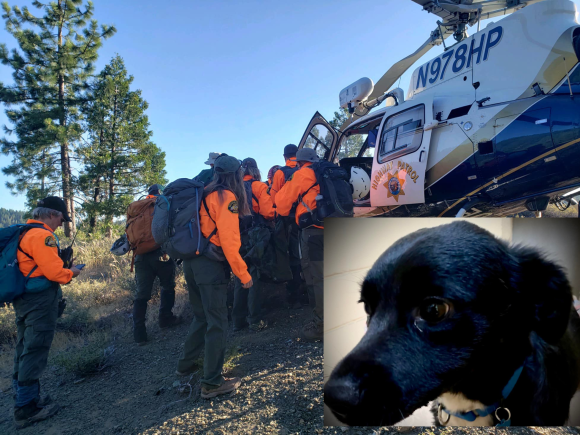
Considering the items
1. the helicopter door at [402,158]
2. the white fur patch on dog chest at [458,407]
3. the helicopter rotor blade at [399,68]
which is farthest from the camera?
the helicopter rotor blade at [399,68]

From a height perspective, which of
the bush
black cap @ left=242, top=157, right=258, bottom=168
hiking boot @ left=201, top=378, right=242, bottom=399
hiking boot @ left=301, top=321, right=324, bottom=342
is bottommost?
the bush

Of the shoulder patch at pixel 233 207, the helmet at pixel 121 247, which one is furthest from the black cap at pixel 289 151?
the helmet at pixel 121 247

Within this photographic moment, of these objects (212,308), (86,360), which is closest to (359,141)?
(212,308)

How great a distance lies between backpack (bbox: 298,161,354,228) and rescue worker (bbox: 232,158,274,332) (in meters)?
1.25

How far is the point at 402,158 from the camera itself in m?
5.20

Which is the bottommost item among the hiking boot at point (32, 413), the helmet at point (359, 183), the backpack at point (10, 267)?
the hiking boot at point (32, 413)

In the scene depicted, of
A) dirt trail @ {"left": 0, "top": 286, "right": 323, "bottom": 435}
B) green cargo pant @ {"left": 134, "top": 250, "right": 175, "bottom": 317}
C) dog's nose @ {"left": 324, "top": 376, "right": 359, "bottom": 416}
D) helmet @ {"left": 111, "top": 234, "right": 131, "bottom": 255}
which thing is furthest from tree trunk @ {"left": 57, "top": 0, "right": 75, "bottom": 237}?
dog's nose @ {"left": 324, "top": 376, "right": 359, "bottom": 416}

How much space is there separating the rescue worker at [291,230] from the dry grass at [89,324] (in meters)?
2.08

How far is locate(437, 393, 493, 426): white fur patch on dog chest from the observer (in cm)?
150

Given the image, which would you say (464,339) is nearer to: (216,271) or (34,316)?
(216,271)

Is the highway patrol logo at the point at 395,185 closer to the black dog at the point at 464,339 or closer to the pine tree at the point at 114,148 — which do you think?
the black dog at the point at 464,339

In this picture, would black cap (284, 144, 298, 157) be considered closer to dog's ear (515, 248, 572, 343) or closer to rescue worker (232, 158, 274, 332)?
rescue worker (232, 158, 274, 332)

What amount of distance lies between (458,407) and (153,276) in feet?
15.8

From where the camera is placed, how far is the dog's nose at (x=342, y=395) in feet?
4.50
